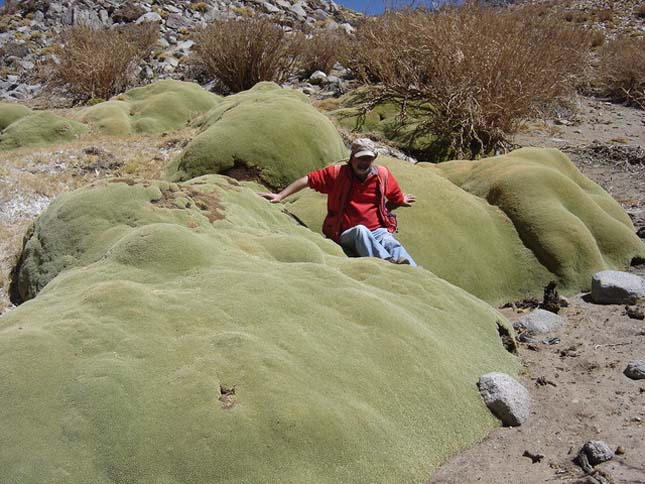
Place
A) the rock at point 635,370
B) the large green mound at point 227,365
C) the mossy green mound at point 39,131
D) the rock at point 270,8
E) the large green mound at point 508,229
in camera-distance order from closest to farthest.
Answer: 1. the large green mound at point 227,365
2. the rock at point 635,370
3. the large green mound at point 508,229
4. the mossy green mound at point 39,131
5. the rock at point 270,8

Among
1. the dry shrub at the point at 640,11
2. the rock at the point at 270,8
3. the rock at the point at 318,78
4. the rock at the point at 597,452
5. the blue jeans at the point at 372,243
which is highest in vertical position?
the dry shrub at the point at 640,11

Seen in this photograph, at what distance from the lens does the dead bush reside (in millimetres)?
16812

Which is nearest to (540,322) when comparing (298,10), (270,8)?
(270,8)

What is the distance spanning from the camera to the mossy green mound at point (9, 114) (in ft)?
42.2

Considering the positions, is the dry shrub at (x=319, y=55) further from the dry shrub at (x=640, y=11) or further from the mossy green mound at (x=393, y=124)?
the dry shrub at (x=640, y=11)

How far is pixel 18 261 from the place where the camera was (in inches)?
240

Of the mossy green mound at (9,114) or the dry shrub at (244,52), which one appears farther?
the dry shrub at (244,52)

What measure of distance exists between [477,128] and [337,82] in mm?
6785

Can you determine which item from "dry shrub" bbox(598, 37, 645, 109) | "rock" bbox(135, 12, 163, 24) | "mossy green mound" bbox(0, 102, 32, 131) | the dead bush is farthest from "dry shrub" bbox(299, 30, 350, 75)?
"rock" bbox(135, 12, 163, 24)

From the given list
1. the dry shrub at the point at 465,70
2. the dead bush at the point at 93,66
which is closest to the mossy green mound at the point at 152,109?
the dead bush at the point at 93,66

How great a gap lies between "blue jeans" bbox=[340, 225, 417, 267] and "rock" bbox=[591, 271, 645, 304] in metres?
1.98

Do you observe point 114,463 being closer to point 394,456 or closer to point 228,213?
point 394,456

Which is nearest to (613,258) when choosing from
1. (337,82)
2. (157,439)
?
(157,439)

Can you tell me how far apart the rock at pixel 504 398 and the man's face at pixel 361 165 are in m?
2.78
